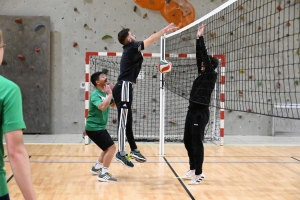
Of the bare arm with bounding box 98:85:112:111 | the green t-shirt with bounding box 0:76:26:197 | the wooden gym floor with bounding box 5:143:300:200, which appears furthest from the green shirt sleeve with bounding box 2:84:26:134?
the bare arm with bounding box 98:85:112:111

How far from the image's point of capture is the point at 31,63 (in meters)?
8.71

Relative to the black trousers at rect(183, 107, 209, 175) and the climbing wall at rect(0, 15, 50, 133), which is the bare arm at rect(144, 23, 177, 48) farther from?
the climbing wall at rect(0, 15, 50, 133)

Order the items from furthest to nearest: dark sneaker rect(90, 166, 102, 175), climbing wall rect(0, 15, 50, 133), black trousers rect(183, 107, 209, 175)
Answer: climbing wall rect(0, 15, 50, 133) → dark sneaker rect(90, 166, 102, 175) → black trousers rect(183, 107, 209, 175)

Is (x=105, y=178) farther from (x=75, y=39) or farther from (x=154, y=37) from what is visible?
(x=75, y=39)

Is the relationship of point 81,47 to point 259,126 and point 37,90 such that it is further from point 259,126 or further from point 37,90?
point 259,126

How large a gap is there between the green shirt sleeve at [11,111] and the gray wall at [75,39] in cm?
760

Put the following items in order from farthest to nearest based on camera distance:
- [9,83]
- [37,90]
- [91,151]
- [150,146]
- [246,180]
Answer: [37,90], [150,146], [91,151], [246,180], [9,83]

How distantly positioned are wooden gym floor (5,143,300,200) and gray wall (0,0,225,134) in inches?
77.5

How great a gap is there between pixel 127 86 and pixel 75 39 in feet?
15.5

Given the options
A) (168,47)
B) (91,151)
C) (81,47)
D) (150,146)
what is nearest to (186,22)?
(168,47)

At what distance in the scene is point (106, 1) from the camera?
893 cm

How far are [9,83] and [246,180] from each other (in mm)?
3826

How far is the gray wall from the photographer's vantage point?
8891 mm

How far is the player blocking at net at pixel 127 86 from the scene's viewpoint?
14.8ft
